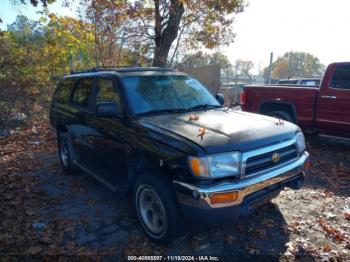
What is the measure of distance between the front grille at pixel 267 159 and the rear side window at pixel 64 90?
12.2 ft

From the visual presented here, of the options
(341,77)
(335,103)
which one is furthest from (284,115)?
(341,77)

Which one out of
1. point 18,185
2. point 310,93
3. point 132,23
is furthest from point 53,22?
point 310,93

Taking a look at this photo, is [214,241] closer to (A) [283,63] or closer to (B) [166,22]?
(B) [166,22]

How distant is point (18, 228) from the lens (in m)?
3.94

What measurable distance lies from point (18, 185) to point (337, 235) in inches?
201

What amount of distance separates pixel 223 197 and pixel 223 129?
2.60 feet

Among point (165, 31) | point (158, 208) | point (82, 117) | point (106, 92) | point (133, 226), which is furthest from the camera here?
point (165, 31)

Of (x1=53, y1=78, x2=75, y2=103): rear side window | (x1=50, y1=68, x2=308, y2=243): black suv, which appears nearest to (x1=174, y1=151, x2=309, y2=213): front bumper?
(x1=50, y1=68, x2=308, y2=243): black suv

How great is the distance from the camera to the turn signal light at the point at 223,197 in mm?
2746

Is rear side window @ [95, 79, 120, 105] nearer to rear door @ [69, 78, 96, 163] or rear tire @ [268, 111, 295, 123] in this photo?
rear door @ [69, 78, 96, 163]

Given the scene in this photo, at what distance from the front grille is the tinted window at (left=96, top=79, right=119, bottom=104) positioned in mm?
1920

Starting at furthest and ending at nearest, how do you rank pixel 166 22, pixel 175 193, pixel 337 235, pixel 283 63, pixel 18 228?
pixel 283 63 < pixel 166 22 < pixel 18 228 < pixel 337 235 < pixel 175 193

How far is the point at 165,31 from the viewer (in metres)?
10.2

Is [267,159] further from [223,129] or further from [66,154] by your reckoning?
[66,154]
